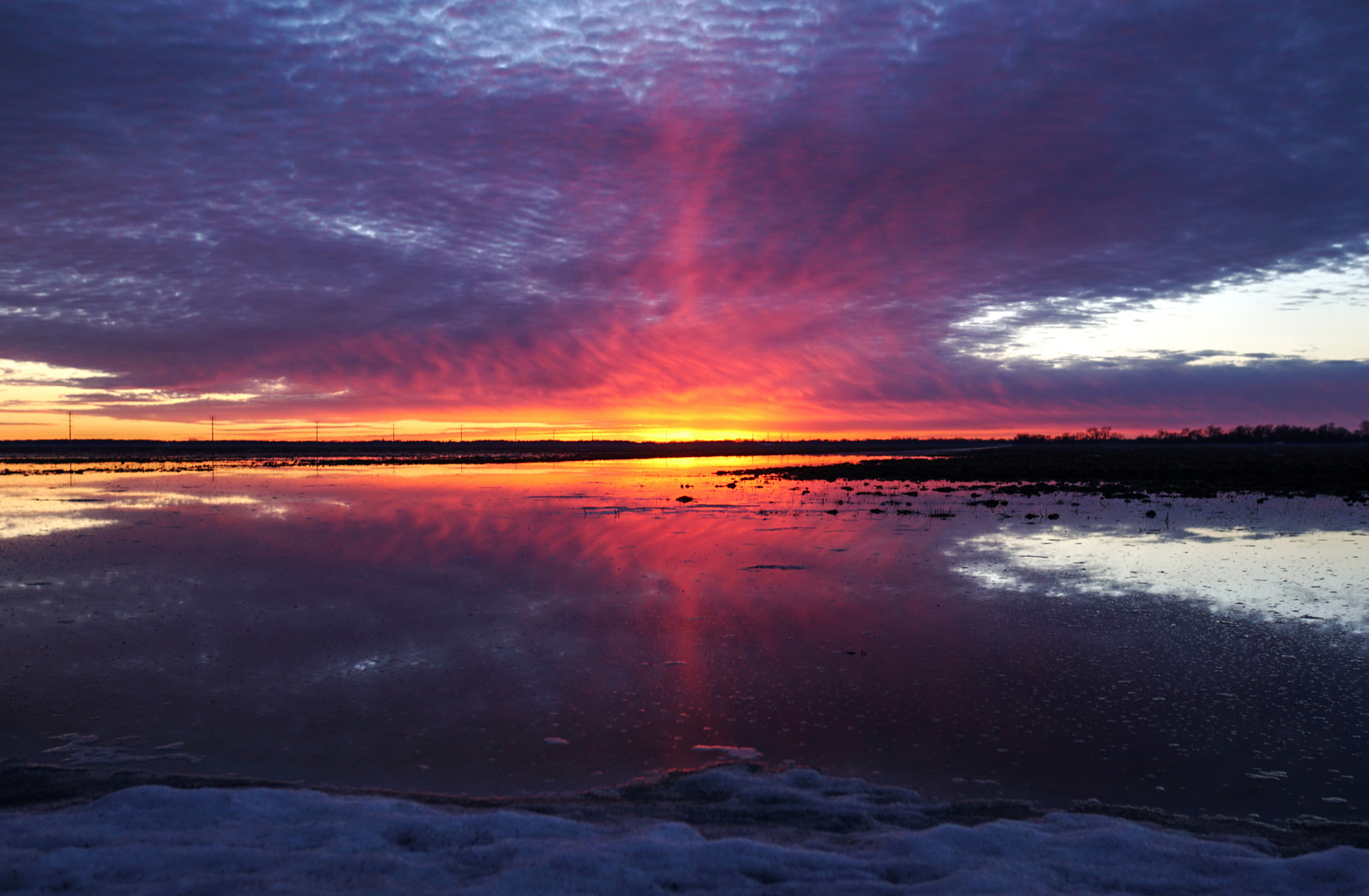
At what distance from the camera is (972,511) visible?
26219 mm

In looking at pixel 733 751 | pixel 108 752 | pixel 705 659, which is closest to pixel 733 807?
pixel 733 751

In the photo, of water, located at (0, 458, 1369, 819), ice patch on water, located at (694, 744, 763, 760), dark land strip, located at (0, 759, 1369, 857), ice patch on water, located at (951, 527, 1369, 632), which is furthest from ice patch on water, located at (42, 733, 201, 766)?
ice patch on water, located at (951, 527, 1369, 632)

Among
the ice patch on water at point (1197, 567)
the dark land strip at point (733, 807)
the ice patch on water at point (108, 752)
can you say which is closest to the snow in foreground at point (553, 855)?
the dark land strip at point (733, 807)

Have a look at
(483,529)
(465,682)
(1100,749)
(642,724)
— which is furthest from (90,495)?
(1100,749)

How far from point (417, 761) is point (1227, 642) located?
10255 mm

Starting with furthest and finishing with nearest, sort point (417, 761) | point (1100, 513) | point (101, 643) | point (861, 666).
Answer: point (1100, 513), point (101, 643), point (861, 666), point (417, 761)

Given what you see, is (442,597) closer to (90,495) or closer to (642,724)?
(642,724)

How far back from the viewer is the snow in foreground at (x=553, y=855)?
4.31 meters

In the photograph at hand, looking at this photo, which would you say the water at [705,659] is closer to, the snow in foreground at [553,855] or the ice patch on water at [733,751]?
the ice patch on water at [733,751]

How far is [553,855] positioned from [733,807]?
1558 mm

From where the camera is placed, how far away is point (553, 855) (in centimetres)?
458

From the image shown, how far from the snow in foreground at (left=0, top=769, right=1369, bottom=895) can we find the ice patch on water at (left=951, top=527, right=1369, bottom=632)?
8.66 metres

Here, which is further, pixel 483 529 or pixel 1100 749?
pixel 483 529

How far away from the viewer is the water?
650 cm
